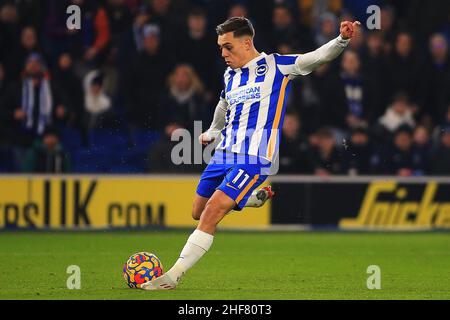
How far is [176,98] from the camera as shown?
15133 millimetres

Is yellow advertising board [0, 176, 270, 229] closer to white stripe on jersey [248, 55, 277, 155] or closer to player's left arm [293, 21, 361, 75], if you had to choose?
white stripe on jersey [248, 55, 277, 155]

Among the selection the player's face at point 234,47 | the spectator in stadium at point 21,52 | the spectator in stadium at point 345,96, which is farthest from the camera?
the spectator in stadium at point 345,96

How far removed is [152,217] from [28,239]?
209 centimetres

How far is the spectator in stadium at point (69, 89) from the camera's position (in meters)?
15.2

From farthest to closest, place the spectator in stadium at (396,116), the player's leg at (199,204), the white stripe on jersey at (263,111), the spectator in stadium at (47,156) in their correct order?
the spectator in stadium at (396,116)
the spectator in stadium at (47,156)
the player's leg at (199,204)
the white stripe on jersey at (263,111)

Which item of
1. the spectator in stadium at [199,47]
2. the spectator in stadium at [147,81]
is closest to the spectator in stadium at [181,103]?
the spectator in stadium at [147,81]

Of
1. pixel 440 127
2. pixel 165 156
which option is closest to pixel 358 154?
pixel 440 127

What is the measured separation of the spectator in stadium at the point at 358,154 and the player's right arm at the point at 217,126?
6581 mm

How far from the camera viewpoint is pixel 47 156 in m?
15.0

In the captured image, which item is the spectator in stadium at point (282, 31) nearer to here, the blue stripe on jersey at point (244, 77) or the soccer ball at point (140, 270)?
the blue stripe on jersey at point (244, 77)
